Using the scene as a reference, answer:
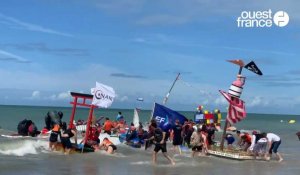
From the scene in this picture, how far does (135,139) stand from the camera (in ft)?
83.0

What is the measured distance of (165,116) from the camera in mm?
25672

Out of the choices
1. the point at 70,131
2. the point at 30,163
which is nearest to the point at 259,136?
the point at 70,131

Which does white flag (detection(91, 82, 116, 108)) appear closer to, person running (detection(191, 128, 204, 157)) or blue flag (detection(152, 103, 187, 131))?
person running (detection(191, 128, 204, 157))

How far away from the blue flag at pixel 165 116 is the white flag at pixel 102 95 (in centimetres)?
563

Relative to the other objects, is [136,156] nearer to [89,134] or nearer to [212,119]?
[89,134]

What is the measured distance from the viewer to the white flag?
20.2m

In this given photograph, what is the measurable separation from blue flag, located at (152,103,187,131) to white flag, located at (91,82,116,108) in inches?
222

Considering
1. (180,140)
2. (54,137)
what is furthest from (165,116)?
(54,137)

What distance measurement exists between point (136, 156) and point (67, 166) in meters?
A: 4.98

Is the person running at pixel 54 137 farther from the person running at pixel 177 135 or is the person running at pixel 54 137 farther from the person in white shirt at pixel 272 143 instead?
the person in white shirt at pixel 272 143

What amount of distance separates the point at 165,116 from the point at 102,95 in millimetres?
6152

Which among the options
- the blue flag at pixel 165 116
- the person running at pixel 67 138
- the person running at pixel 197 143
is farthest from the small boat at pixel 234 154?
the person running at pixel 67 138

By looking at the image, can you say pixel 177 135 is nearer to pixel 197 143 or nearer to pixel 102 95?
pixel 197 143

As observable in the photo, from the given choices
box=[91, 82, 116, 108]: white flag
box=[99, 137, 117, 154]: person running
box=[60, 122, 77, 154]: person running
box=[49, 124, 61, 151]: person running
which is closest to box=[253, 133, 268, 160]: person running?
box=[99, 137, 117, 154]: person running
